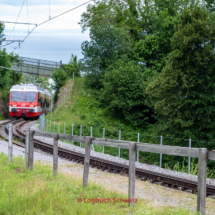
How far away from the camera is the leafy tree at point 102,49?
44188 millimetres

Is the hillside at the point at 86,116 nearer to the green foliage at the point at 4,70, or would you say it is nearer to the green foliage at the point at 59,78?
the green foliage at the point at 59,78

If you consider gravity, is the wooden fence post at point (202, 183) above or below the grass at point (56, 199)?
above

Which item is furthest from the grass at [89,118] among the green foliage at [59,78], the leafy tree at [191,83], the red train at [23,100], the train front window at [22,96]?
the leafy tree at [191,83]

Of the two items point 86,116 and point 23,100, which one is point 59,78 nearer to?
point 86,116

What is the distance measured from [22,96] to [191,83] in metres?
17.9

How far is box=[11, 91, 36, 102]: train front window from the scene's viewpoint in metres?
33.5

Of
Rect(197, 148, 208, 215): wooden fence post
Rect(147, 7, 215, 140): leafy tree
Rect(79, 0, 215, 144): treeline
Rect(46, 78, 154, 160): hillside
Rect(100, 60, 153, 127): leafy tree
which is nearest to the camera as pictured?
Rect(197, 148, 208, 215): wooden fence post

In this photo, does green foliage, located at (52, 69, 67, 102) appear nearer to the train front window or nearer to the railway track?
the train front window

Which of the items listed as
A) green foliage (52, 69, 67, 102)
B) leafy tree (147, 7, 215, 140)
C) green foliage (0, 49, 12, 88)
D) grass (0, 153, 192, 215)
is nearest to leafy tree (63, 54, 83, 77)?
green foliage (52, 69, 67, 102)

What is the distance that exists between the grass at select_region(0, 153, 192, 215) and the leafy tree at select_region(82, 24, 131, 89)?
3741cm

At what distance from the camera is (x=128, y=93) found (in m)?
38.8

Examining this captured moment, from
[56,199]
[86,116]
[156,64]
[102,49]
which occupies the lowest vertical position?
[86,116]

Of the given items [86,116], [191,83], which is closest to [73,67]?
[86,116]

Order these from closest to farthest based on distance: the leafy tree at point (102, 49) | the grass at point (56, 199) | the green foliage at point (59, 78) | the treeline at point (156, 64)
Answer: the grass at point (56, 199)
the treeline at point (156, 64)
the leafy tree at point (102, 49)
the green foliage at point (59, 78)
